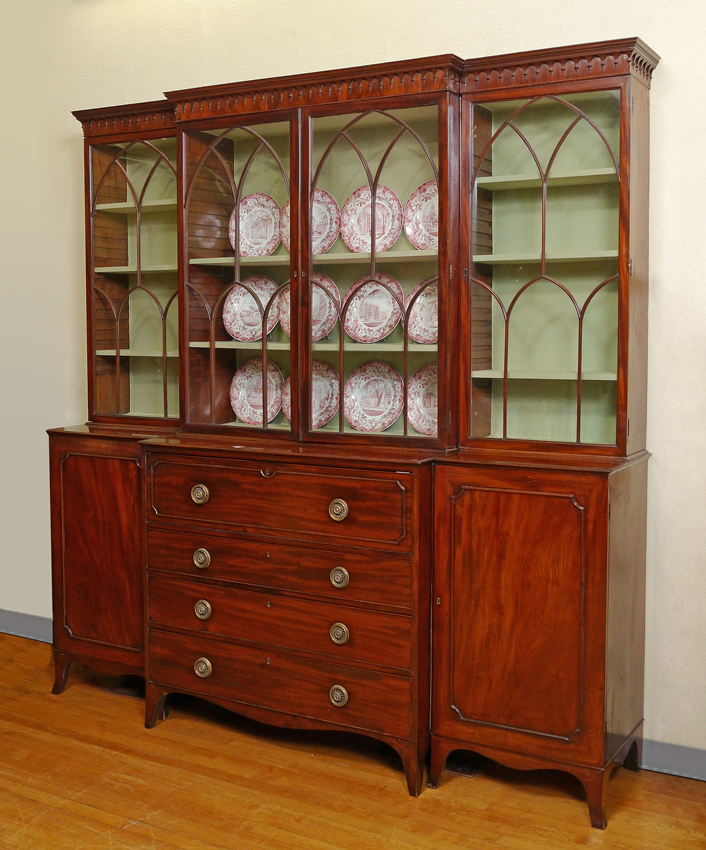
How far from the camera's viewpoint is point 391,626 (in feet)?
8.71

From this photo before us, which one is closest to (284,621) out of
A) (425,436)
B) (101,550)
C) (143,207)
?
(425,436)

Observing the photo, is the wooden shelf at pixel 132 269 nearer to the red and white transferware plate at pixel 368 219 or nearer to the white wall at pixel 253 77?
the white wall at pixel 253 77

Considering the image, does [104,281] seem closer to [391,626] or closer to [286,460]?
[286,460]

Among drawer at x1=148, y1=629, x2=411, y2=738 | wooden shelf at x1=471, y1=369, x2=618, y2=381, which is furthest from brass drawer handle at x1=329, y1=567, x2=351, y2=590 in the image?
wooden shelf at x1=471, y1=369, x2=618, y2=381

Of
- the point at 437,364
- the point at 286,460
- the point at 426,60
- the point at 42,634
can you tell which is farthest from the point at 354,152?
the point at 42,634

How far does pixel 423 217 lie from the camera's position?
2.82 m

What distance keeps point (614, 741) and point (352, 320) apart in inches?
55.9

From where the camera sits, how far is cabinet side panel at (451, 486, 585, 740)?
2.49 meters

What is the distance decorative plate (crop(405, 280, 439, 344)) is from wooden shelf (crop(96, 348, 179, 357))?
96 cm

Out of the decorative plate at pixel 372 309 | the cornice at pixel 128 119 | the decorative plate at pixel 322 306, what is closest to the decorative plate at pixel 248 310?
the decorative plate at pixel 322 306

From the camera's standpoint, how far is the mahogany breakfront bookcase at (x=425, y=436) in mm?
2537

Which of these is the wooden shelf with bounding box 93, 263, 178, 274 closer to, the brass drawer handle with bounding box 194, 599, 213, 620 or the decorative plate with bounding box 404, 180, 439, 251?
the decorative plate with bounding box 404, 180, 439, 251

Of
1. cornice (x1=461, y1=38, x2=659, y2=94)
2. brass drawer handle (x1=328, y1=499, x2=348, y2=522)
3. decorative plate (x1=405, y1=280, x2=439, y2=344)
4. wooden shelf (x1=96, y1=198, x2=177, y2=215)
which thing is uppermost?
cornice (x1=461, y1=38, x2=659, y2=94)

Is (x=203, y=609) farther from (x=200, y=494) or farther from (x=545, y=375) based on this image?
(x=545, y=375)
